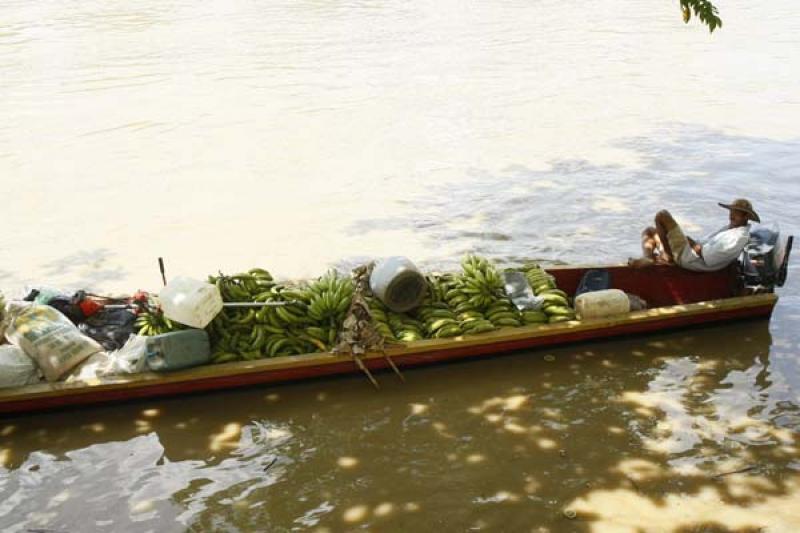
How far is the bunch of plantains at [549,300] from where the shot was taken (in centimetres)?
598

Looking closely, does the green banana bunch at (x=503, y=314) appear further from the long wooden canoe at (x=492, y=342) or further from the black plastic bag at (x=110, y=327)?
the black plastic bag at (x=110, y=327)

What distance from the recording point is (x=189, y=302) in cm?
528

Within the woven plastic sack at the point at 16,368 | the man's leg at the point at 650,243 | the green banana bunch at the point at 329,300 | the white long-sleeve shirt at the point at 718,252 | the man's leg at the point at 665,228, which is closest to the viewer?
the woven plastic sack at the point at 16,368

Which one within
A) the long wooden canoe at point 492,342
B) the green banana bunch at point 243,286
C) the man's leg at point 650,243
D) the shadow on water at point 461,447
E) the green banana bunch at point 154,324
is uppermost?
the green banana bunch at point 243,286

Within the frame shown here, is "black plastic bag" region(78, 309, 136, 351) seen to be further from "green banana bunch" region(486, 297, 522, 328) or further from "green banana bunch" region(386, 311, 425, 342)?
"green banana bunch" region(486, 297, 522, 328)

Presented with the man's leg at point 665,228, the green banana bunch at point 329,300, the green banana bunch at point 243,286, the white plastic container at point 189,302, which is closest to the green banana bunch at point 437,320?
the green banana bunch at point 329,300

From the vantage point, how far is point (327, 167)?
37.7 feet

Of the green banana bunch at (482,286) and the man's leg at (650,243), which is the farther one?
the man's leg at (650,243)

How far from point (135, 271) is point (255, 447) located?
3900 millimetres

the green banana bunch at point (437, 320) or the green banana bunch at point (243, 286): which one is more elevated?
the green banana bunch at point (243, 286)

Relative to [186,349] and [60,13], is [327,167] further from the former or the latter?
[60,13]

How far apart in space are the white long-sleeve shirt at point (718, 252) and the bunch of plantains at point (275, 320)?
2.96 m

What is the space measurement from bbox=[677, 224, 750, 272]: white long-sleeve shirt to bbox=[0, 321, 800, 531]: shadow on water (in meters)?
0.78

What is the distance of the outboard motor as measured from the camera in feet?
21.0
